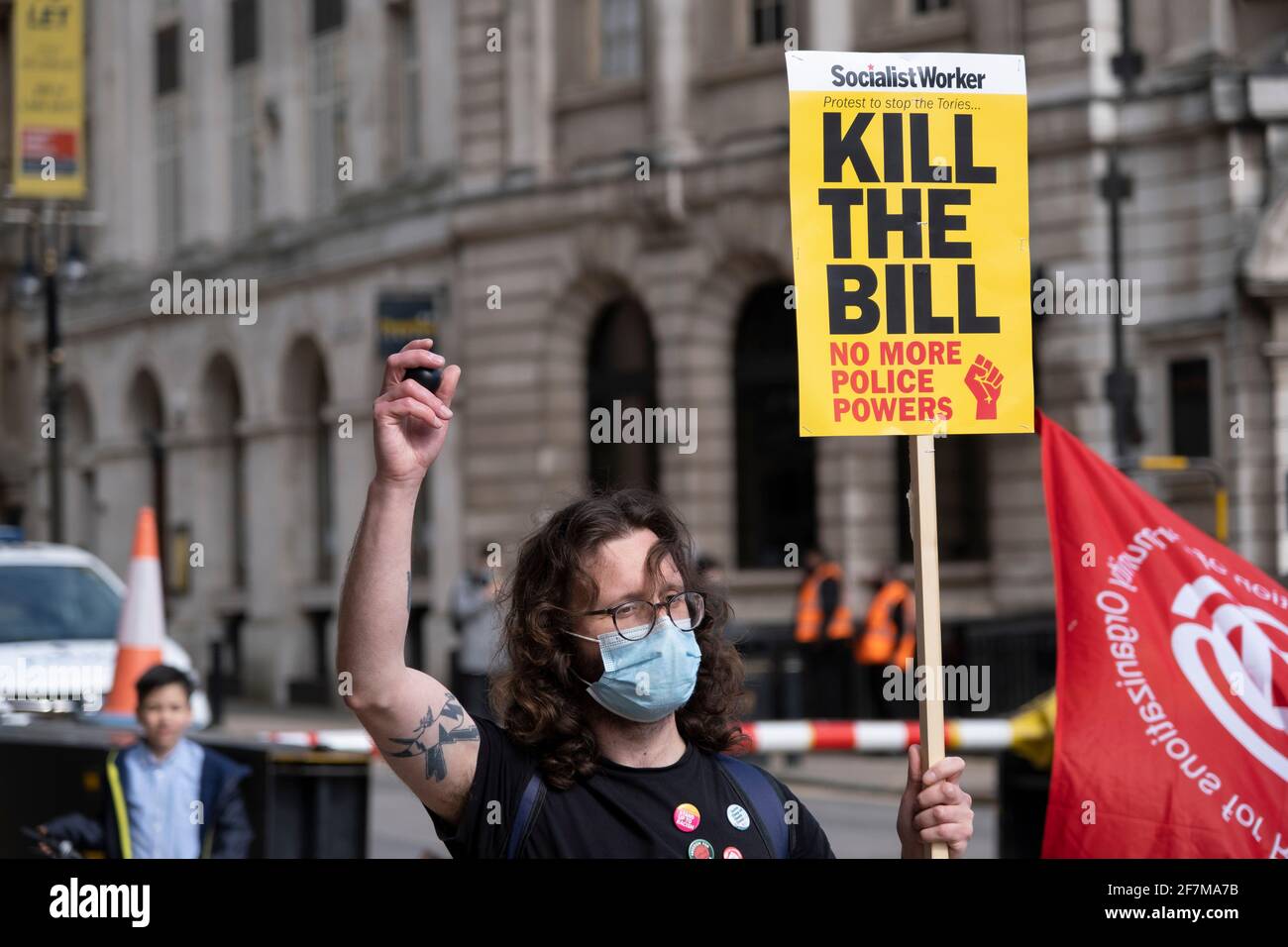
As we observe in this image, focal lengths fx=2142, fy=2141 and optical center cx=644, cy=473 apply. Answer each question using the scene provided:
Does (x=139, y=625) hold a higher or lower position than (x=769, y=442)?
lower

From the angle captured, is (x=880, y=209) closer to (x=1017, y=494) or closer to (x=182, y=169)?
(x=1017, y=494)

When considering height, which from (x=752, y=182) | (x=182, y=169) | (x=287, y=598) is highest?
(x=182, y=169)

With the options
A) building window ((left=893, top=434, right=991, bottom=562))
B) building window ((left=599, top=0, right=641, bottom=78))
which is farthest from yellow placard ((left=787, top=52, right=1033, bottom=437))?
building window ((left=599, top=0, right=641, bottom=78))

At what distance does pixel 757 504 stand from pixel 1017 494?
4.04 metres

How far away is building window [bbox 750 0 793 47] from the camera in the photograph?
25.7 metres

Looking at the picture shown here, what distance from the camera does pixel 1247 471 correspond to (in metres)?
20.6

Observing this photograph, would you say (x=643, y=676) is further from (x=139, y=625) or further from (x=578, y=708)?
(x=139, y=625)

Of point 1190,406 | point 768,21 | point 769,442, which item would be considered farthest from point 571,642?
point 768,21

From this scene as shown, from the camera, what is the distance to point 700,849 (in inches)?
130

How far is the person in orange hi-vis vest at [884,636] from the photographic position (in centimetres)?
1920

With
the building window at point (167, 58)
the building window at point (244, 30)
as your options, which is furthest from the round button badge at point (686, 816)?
the building window at point (167, 58)

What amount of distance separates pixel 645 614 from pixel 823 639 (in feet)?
55.5
